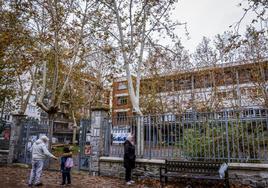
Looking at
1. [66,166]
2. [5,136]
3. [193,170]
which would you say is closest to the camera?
[193,170]

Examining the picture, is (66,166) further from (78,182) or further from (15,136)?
(15,136)

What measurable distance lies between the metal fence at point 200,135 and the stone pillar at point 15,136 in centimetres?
682

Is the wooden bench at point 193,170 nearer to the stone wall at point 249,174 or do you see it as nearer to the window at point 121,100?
the stone wall at point 249,174

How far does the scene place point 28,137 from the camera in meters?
15.1

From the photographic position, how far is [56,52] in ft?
49.0

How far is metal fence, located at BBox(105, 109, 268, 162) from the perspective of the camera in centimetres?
891

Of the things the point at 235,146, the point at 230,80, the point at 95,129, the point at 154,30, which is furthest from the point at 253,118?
the point at 230,80

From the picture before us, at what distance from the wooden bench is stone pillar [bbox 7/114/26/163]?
31.0ft

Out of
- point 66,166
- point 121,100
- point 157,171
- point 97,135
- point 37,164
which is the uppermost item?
point 121,100

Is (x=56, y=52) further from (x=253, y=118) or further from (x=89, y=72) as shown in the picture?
(x=89, y=72)

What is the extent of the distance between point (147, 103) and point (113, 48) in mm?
13224

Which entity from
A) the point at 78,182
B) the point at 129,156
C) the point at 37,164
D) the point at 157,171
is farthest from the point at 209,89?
the point at 37,164

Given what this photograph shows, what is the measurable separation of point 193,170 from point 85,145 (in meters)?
5.71

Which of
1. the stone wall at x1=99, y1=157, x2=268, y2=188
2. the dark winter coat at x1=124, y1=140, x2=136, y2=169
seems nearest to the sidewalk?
the stone wall at x1=99, y1=157, x2=268, y2=188
